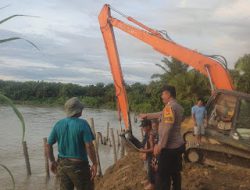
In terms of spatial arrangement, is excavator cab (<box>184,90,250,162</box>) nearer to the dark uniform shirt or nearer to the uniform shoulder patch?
the dark uniform shirt

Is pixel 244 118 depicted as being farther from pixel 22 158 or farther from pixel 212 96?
pixel 22 158

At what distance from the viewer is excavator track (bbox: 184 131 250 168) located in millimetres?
9297

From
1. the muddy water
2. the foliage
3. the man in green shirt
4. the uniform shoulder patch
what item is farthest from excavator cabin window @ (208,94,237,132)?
the foliage

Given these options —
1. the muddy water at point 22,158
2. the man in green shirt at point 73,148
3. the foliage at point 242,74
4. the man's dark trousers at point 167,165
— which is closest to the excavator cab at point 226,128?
the man's dark trousers at point 167,165

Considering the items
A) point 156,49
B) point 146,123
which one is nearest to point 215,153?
point 146,123

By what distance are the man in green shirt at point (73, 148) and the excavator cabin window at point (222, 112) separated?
15.2 feet

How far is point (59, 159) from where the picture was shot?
528cm

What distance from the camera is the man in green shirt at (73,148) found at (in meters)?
5.10

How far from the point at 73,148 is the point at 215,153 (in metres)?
5.14

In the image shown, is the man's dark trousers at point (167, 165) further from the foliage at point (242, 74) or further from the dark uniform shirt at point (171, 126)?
the foliage at point (242, 74)

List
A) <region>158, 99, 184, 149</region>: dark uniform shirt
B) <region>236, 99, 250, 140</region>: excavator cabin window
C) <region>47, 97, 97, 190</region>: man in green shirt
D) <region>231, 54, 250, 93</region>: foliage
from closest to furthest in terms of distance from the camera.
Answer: <region>47, 97, 97, 190</region>: man in green shirt, <region>158, 99, 184, 149</region>: dark uniform shirt, <region>236, 99, 250, 140</region>: excavator cabin window, <region>231, 54, 250, 93</region>: foliage

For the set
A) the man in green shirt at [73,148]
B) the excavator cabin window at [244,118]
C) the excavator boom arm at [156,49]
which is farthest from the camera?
the excavator boom arm at [156,49]

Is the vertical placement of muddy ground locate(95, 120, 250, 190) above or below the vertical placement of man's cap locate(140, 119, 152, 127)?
below

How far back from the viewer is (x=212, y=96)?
9414 mm
